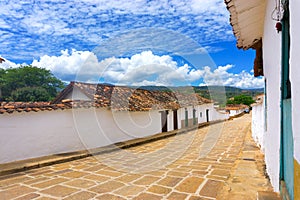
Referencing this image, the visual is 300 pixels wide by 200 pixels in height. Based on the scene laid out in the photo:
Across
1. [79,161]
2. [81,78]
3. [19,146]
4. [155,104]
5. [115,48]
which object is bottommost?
[79,161]

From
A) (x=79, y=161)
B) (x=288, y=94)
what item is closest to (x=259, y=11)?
(x=288, y=94)

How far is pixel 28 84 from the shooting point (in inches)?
1184

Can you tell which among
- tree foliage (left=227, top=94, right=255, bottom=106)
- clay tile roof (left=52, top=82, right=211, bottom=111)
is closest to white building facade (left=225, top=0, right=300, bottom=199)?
clay tile roof (left=52, top=82, right=211, bottom=111)

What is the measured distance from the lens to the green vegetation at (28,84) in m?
26.2

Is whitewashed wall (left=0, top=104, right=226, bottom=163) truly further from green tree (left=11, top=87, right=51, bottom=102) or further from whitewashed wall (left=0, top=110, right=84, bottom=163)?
green tree (left=11, top=87, right=51, bottom=102)

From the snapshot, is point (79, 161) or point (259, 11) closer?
point (259, 11)

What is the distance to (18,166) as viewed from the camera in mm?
6145

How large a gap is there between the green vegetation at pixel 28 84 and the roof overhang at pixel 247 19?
83.6 ft

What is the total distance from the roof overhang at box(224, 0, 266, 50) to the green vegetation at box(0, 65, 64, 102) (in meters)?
25.5

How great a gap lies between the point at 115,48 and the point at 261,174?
702 centimetres

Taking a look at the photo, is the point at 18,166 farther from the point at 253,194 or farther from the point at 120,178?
the point at 253,194

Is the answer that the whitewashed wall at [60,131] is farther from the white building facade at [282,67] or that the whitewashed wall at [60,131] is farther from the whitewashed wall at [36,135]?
the white building facade at [282,67]

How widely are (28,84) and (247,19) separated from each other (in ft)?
102

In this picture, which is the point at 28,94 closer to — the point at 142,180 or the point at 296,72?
the point at 142,180
